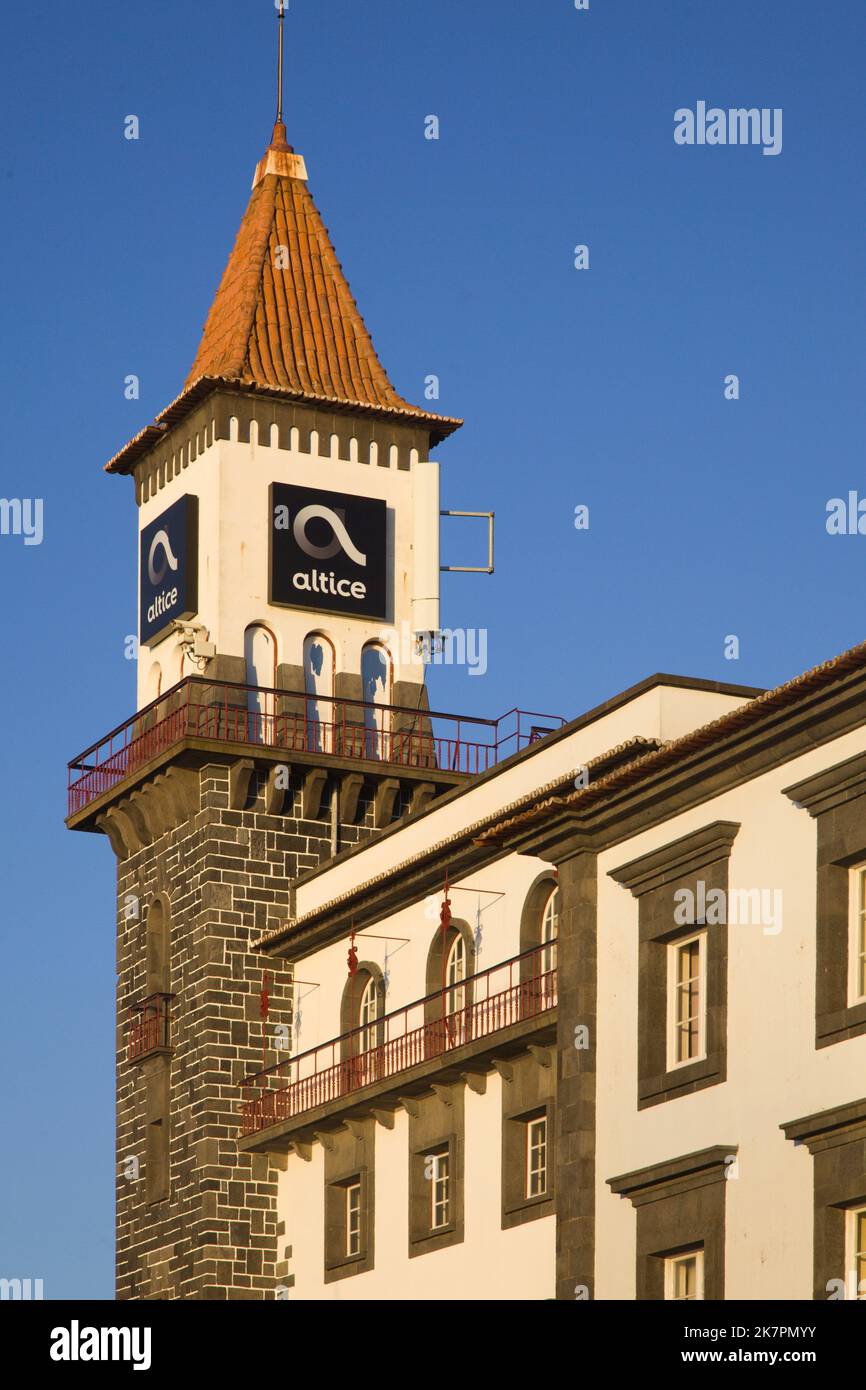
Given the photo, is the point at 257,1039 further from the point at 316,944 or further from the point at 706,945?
the point at 706,945

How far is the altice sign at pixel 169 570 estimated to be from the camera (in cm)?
5409

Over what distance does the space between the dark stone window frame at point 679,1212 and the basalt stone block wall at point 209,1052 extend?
15.1m

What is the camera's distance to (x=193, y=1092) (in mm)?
50844

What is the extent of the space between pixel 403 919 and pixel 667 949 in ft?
38.6

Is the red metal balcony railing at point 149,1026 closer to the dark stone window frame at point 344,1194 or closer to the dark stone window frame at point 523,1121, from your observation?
the dark stone window frame at point 344,1194

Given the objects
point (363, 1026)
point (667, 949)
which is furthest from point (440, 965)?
point (667, 949)

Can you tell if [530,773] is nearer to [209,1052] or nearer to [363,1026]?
[363,1026]

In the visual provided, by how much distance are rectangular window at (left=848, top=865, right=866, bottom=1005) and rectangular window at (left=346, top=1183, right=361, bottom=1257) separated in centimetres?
1603

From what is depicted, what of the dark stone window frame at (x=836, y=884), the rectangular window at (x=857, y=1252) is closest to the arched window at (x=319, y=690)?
the dark stone window frame at (x=836, y=884)

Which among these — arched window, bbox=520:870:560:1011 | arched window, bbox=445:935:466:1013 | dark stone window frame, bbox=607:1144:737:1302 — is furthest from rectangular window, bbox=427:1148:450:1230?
dark stone window frame, bbox=607:1144:737:1302

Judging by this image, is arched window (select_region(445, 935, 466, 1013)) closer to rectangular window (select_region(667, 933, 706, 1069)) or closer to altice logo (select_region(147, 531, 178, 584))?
rectangular window (select_region(667, 933, 706, 1069))

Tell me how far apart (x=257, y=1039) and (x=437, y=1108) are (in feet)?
25.1

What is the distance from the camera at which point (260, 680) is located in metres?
53.5
